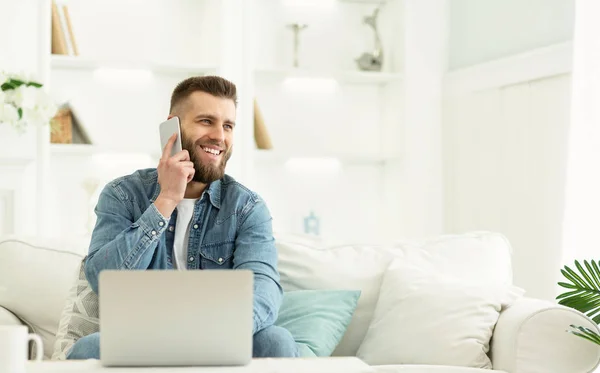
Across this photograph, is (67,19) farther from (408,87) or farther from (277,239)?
(277,239)

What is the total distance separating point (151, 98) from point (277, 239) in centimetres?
221

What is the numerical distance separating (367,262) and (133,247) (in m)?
0.88

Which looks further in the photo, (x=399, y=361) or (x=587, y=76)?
(x=587, y=76)

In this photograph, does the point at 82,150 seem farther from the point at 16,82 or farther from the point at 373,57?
the point at 373,57

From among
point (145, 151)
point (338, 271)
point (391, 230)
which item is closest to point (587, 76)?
point (338, 271)

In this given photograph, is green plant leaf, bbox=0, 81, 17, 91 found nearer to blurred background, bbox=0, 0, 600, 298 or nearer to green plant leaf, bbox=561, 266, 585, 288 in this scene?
blurred background, bbox=0, 0, 600, 298

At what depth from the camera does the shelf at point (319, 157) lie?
498 centimetres

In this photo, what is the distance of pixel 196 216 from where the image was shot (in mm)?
2688

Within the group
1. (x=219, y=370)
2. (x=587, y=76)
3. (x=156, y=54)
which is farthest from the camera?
(x=156, y=54)

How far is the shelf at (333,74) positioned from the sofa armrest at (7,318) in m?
2.39

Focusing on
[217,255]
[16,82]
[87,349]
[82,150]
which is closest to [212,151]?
[217,255]

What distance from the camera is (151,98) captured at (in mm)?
5039

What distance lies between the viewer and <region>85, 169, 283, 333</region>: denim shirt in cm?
247

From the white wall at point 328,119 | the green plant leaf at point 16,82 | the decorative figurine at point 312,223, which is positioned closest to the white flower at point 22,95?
the green plant leaf at point 16,82
